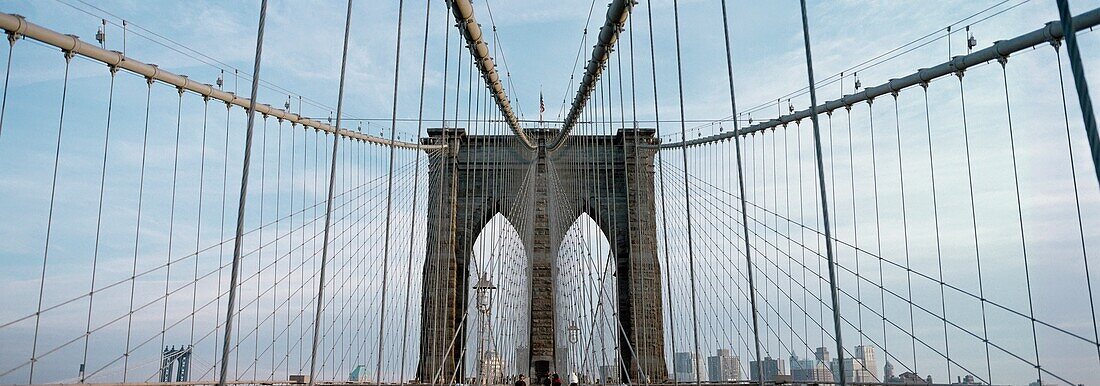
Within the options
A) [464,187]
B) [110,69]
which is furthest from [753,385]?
[464,187]

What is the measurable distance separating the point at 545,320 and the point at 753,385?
12385 millimetres

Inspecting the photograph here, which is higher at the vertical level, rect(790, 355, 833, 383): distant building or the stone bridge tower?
the stone bridge tower

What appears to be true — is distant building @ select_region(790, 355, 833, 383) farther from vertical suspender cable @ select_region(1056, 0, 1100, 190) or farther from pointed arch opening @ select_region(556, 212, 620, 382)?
vertical suspender cable @ select_region(1056, 0, 1100, 190)

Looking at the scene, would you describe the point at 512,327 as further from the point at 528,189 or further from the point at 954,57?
the point at 954,57

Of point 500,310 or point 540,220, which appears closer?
point 500,310

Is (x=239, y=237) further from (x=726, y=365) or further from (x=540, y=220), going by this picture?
(x=540, y=220)

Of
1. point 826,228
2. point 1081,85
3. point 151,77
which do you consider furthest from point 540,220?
point 1081,85

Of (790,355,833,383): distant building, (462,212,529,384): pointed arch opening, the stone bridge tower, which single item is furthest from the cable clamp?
the stone bridge tower

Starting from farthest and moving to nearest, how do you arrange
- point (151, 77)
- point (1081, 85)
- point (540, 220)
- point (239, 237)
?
1. point (540, 220)
2. point (151, 77)
3. point (239, 237)
4. point (1081, 85)

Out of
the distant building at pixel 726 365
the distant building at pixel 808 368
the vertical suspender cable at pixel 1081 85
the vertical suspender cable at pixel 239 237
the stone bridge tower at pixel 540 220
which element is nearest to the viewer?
the vertical suspender cable at pixel 1081 85

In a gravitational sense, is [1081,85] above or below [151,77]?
below

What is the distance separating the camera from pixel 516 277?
1952 centimetres

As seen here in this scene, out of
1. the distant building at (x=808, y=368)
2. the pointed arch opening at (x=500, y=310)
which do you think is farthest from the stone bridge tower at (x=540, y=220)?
the distant building at (x=808, y=368)

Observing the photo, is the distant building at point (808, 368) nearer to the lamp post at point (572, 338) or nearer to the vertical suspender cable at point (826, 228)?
the lamp post at point (572, 338)
